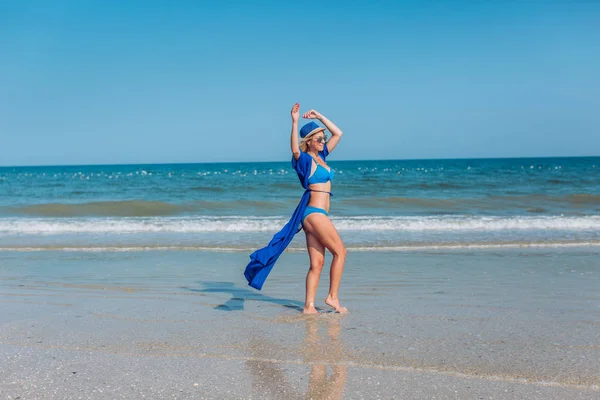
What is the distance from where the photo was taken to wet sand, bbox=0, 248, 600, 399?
3637 mm

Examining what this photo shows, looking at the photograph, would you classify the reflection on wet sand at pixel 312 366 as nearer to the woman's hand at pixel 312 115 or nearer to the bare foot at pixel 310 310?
the bare foot at pixel 310 310

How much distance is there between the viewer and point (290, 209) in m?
21.8

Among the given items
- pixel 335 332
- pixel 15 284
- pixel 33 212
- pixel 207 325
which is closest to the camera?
pixel 335 332

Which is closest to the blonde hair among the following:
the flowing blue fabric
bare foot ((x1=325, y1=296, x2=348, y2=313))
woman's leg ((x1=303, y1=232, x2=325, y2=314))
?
the flowing blue fabric

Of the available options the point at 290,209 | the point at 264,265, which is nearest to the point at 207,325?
the point at 264,265

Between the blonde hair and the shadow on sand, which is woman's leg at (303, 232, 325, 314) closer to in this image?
the shadow on sand

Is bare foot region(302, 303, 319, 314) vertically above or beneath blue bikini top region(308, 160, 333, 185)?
beneath

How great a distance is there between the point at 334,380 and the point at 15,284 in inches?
211

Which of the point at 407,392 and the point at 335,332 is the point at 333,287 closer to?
the point at 335,332

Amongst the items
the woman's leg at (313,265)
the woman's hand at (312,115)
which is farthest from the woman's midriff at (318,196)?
the woman's hand at (312,115)

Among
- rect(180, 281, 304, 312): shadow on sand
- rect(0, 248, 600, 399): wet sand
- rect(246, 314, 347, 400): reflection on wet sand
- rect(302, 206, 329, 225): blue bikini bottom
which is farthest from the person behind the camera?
rect(180, 281, 304, 312): shadow on sand

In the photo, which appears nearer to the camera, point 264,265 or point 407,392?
point 407,392

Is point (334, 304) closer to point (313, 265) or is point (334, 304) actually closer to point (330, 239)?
point (313, 265)

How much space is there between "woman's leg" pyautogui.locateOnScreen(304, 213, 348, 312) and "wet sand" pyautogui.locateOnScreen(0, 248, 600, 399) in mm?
225
